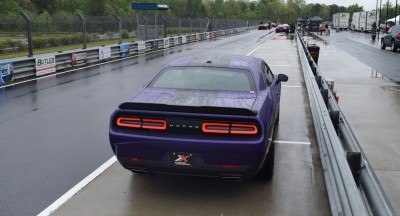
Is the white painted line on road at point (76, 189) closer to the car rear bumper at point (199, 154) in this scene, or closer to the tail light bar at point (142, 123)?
the car rear bumper at point (199, 154)

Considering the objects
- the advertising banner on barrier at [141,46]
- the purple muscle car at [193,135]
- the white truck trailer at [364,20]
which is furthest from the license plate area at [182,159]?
the white truck trailer at [364,20]

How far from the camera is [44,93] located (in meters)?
12.9

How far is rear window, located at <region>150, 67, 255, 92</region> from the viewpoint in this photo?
5789 mm

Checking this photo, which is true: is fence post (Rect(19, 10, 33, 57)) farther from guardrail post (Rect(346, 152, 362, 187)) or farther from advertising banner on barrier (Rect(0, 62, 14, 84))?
guardrail post (Rect(346, 152, 362, 187))

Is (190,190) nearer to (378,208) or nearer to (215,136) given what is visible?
(215,136)

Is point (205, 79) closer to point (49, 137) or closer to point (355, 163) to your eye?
point (355, 163)

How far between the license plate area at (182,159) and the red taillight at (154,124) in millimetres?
308

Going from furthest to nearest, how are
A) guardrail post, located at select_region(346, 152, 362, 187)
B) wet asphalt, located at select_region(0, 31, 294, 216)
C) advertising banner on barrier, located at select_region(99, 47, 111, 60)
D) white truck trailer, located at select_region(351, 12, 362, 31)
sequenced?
white truck trailer, located at select_region(351, 12, 362, 31) → advertising banner on barrier, located at select_region(99, 47, 111, 60) → wet asphalt, located at select_region(0, 31, 294, 216) → guardrail post, located at select_region(346, 152, 362, 187)

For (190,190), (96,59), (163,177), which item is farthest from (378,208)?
(96,59)

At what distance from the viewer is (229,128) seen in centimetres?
473

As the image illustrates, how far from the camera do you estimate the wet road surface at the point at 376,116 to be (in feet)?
20.4

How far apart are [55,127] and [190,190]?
4.15 meters

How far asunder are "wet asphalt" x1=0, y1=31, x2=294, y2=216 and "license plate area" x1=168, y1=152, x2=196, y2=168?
1.52 metres

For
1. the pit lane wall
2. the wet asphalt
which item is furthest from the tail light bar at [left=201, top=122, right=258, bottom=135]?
the pit lane wall
